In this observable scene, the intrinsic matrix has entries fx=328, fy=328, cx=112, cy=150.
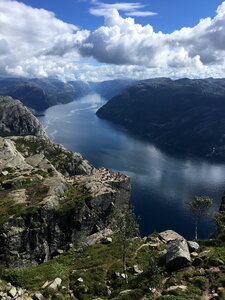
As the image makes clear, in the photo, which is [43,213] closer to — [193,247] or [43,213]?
[43,213]

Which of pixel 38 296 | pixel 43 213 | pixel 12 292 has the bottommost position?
pixel 43 213

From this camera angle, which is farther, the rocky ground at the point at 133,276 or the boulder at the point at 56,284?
the boulder at the point at 56,284

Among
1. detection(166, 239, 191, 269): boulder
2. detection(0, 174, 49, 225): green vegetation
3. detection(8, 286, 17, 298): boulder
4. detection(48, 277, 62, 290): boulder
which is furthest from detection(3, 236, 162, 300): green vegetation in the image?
detection(0, 174, 49, 225): green vegetation

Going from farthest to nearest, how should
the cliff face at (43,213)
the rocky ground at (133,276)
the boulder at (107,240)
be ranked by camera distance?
the cliff face at (43,213), the boulder at (107,240), the rocky ground at (133,276)

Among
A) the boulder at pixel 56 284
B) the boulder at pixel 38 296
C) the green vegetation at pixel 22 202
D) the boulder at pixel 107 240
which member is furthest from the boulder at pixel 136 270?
the green vegetation at pixel 22 202

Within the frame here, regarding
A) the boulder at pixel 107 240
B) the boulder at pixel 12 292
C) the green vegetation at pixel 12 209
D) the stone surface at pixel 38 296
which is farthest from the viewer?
the green vegetation at pixel 12 209

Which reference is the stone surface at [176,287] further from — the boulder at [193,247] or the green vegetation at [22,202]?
the green vegetation at [22,202]

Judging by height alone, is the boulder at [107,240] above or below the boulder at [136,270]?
below

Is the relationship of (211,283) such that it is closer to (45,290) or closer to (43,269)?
(45,290)

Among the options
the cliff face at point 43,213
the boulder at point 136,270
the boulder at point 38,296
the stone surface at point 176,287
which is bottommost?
the cliff face at point 43,213

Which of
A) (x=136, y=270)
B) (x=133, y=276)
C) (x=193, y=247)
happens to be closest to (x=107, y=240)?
(x=136, y=270)

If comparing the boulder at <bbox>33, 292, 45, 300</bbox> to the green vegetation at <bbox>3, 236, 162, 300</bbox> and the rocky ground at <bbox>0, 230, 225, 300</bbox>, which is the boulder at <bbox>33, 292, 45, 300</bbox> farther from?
the green vegetation at <bbox>3, 236, 162, 300</bbox>

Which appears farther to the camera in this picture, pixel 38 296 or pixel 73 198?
Result: pixel 73 198

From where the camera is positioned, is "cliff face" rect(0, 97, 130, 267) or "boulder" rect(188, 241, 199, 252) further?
"cliff face" rect(0, 97, 130, 267)
